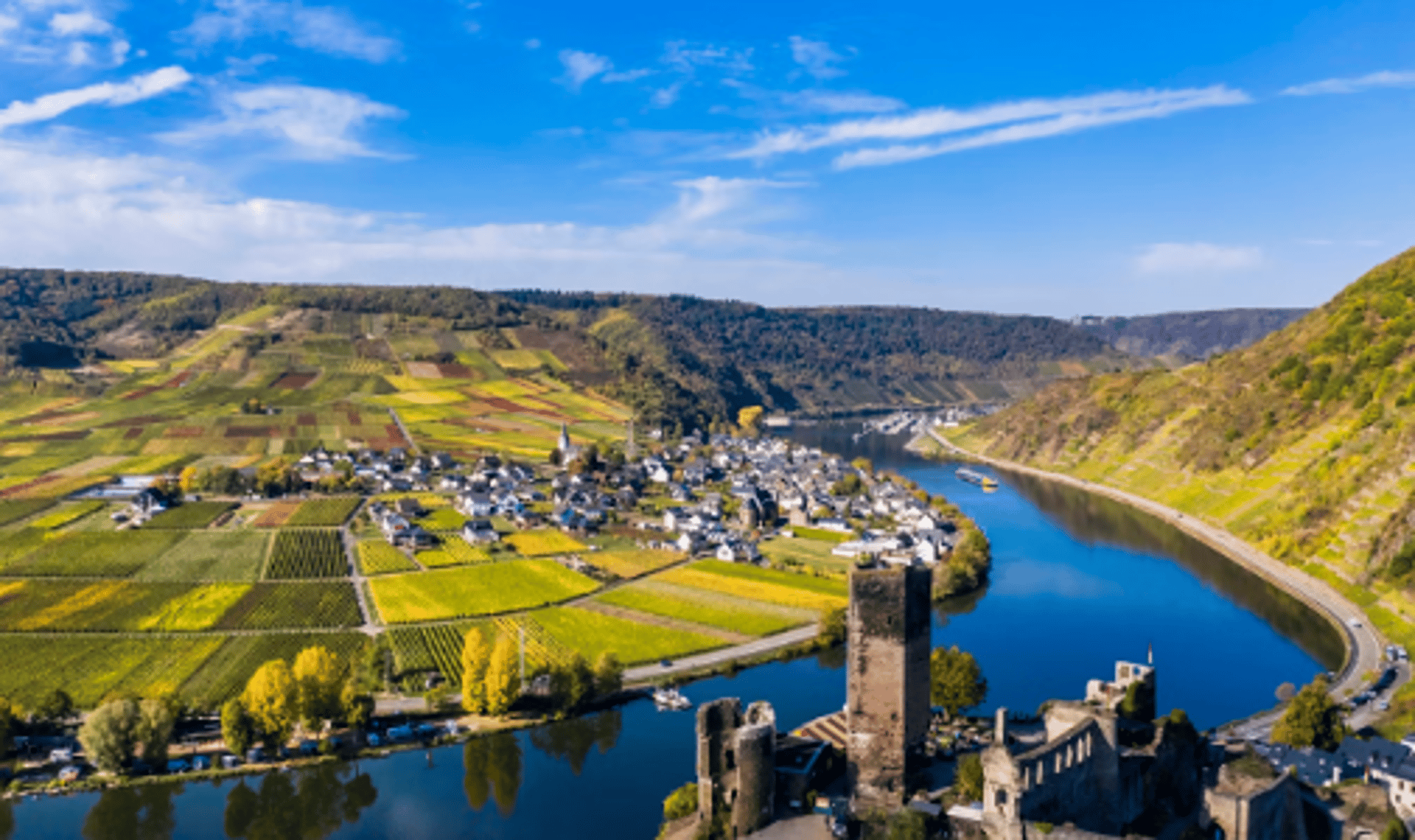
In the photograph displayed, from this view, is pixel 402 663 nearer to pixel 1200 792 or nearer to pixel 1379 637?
pixel 1200 792

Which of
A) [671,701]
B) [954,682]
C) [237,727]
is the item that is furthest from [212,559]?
[954,682]

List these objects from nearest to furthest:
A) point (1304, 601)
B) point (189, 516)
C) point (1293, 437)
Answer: point (1304, 601), point (189, 516), point (1293, 437)

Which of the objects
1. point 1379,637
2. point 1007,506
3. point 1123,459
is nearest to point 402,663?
point 1379,637

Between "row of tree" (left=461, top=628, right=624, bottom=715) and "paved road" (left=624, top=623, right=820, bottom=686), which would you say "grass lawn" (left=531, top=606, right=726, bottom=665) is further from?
"row of tree" (left=461, top=628, right=624, bottom=715)

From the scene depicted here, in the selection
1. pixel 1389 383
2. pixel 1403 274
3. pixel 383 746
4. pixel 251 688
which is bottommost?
pixel 383 746

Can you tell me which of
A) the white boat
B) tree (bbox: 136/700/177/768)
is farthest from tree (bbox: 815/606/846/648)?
tree (bbox: 136/700/177/768)

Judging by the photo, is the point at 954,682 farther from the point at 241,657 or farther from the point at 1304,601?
the point at 241,657
